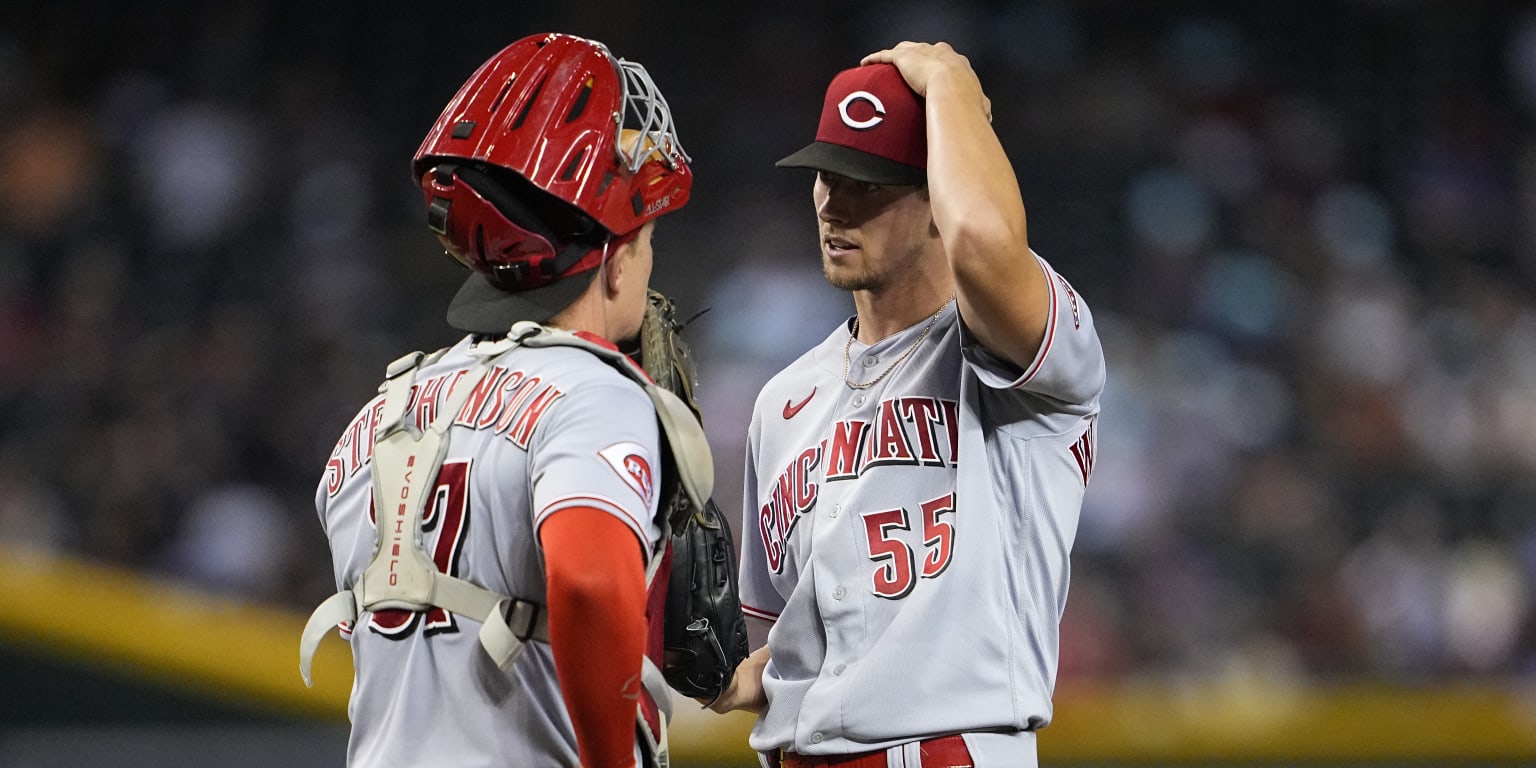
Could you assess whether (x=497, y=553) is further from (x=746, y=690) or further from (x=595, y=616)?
(x=746, y=690)

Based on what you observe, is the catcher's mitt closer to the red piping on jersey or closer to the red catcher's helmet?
the red catcher's helmet

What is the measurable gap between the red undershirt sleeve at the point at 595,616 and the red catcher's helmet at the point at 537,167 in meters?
0.46

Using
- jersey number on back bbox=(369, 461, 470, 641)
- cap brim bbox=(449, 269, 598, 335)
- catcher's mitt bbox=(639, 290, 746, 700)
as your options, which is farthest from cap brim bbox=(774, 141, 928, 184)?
jersey number on back bbox=(369, 461, 470, 641)

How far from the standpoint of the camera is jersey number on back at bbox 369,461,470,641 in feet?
6.88

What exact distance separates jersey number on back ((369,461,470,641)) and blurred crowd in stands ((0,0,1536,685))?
17.7ft

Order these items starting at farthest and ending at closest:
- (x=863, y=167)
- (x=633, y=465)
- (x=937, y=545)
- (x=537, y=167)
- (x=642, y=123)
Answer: (x=863, y=167), (x=937, y=545), (x=642, y=123), (x=537, y=167), (x=633, y=465)

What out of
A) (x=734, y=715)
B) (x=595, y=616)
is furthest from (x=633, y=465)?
(x=734, y=715)

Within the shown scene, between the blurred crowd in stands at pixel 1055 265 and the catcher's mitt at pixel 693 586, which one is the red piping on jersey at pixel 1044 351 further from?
the blurred crowd in stands at pixel 1055 265

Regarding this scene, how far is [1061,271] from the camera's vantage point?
355 inches

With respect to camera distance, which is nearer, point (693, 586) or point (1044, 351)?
point (1044, 351)

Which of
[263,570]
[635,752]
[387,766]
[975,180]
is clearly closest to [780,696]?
[635,752]

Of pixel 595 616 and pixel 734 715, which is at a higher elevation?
pixel 734 715

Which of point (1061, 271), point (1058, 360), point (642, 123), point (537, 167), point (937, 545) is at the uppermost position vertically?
point (1061, 271)

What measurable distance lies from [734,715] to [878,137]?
361cm
